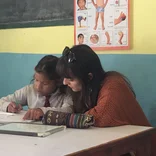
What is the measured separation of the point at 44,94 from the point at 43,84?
75 millimetres

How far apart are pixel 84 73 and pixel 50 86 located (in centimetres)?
31

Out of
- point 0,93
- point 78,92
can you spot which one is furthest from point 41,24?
point 78,92

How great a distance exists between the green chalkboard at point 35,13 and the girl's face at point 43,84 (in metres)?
0.51

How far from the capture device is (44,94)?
2006mm

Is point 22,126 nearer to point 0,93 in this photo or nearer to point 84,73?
point 84,73

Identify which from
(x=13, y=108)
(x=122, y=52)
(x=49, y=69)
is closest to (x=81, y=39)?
(x=122, y=52)

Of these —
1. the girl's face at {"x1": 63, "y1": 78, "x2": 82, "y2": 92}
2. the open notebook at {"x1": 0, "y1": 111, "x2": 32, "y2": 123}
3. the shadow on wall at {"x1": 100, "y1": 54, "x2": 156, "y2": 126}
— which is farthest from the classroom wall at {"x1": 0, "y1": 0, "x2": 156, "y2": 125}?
the open notebook at {"x1": 0, "y1": 111, "x2": 32, "y2": 123}

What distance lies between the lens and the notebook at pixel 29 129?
1430 millimetres

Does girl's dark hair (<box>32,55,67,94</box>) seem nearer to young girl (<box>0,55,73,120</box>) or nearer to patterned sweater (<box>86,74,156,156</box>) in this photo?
young girl (<box>0,55,73,120</box>)

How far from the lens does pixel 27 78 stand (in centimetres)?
261

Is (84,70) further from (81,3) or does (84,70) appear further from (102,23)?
(81,3)

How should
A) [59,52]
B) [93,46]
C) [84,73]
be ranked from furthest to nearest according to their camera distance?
[59,52] → [93,46] → [84,73]

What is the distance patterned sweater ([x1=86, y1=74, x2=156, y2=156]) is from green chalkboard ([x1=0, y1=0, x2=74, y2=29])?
73cm

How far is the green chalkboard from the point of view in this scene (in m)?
2.36
